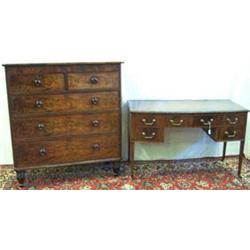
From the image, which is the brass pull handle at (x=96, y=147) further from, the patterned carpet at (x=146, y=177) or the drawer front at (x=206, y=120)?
the drawer front at (x=206, y=120)

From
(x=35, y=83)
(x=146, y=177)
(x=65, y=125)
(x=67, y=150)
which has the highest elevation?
(x=35, y=83)

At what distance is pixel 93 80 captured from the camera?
2.47 metres

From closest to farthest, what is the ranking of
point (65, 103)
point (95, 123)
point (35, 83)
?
point (35, 83) < point (65, 103) < point (95, 123)

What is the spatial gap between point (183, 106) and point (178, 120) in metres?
0.23

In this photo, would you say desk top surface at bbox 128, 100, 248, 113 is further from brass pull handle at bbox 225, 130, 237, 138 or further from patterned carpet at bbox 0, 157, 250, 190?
patterned carpet at bbox 0, 157, 250, 190

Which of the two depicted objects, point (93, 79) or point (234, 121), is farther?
point (234, 121)

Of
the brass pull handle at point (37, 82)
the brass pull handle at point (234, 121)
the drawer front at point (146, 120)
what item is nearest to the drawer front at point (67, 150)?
the drawer front at point (146, 120)

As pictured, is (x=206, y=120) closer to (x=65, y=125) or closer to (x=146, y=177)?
(x=146, y=177)

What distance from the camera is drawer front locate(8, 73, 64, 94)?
7.66 feet

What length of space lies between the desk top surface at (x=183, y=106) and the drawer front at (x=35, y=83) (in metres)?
0.66

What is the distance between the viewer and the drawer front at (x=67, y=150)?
2516 mm
